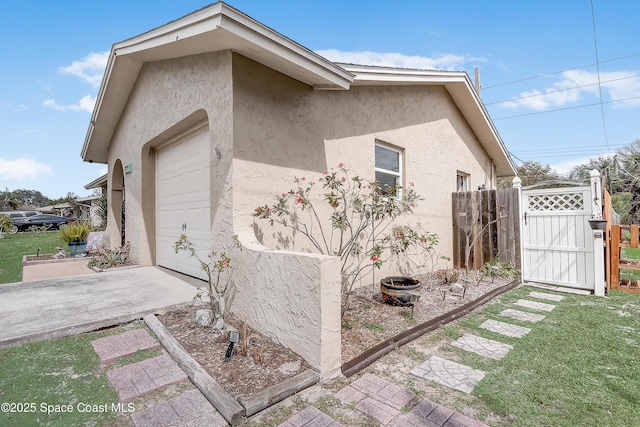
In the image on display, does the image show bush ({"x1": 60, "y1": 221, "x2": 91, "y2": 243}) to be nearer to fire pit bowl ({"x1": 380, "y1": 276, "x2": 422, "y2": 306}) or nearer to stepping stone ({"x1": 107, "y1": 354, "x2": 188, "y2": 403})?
stepping stone ({"x1": 107, "y1": 354, "x2": 188, "y2": 403})

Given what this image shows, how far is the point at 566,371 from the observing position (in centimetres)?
303

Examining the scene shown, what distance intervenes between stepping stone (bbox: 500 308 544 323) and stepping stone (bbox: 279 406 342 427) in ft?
12.6

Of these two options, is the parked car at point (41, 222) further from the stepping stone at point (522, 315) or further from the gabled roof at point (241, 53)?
the stepping stone at point (522, 315)

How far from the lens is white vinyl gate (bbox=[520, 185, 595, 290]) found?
626cm

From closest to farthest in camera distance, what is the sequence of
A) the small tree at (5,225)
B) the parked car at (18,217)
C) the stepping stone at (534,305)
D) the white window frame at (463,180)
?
the stepping stone at (534,305) → the white window frame at (463,180) → the small tree at (5,225) → the parked car at (18,217)

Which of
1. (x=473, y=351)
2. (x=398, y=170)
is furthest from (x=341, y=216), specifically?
(x=398, y=170)

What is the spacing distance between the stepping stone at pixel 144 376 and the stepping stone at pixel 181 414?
259mm

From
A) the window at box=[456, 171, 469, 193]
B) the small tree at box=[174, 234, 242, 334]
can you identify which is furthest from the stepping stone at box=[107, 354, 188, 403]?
the window at box=[456, 171, 469, 193]

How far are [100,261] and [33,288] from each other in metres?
2.36

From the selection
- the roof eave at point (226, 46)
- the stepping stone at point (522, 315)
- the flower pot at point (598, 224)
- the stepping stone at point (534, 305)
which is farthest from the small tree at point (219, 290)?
the flower pot at point (598, 224)

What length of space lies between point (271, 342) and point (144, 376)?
1.26 m

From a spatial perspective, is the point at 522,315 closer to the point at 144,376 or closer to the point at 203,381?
the point at 203,381

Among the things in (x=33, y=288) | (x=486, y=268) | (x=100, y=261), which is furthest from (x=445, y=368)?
(x=100, y=261)

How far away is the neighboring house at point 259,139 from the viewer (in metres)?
3.40
